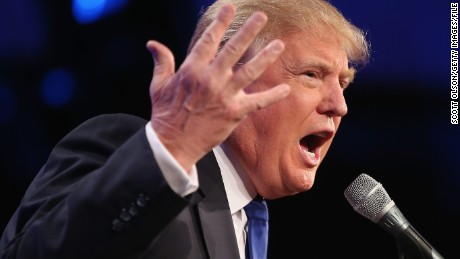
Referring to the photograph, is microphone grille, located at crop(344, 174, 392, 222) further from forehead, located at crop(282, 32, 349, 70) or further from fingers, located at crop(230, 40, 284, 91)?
fingers, located at crop(230, 40, 284, 91)

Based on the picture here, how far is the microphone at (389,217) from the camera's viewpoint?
1320 millimetres

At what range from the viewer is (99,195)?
100 centimetres

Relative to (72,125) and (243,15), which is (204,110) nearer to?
(243,15)

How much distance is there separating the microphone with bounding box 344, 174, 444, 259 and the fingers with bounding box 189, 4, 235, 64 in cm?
56

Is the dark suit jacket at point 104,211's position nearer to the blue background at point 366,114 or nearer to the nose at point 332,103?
the nose at point 332,103

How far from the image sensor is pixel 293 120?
156 centimetres

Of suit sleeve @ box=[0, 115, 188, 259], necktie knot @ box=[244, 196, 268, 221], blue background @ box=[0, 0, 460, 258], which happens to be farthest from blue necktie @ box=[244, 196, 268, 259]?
blue background @ box=[0, 0, 460, 258]

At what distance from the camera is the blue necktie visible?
4.90ft

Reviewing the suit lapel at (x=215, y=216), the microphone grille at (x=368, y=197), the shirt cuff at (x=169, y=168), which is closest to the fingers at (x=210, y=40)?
the shirt cuff at (x=169, y=168)

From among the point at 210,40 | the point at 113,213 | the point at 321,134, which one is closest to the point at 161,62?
the point at 210,40

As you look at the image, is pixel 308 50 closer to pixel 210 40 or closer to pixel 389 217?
pixel 389 217

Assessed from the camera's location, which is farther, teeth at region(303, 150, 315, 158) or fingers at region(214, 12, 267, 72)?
teeth at region(303, 150, 315, 158)

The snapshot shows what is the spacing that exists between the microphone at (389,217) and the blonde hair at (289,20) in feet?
1.28

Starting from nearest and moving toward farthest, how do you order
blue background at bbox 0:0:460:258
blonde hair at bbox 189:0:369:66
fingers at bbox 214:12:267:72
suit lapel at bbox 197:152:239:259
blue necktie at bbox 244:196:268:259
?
fingers at bbox 214:12:267:72 → suit lapel at bbox 197:152:239:259 → blue necktie at bbox 244:196:268:259 → blonde hair at bbox 189:0:369:66 → blue background at bbox 0:0:460:258
